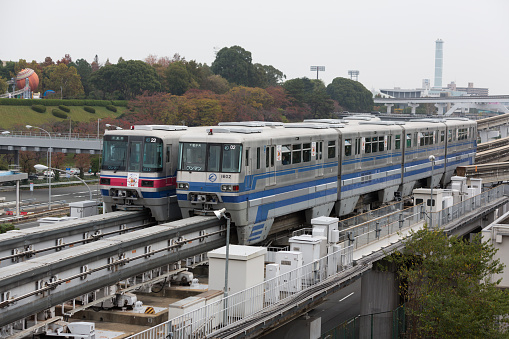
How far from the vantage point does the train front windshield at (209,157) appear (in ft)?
78.7

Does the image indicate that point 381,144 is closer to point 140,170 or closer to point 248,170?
point 248,170

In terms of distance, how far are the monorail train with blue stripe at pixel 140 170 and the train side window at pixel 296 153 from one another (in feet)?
15.5

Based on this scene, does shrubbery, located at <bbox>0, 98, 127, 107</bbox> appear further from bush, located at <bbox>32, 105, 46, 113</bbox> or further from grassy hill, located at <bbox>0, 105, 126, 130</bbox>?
bush, located at <bbox>32, 105, 46, 113</bbox>

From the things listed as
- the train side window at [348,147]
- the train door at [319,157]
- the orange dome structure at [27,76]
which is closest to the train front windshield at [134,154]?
the train door at [319,157]

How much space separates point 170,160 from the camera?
84.0 feet

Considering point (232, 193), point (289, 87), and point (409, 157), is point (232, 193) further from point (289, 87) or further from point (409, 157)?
point (289, 87)

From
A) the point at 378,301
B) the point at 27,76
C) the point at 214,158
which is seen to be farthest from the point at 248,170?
the point at 27,76

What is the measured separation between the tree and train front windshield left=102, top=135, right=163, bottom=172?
9.11 m

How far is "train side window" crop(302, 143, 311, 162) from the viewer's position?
94.2ft

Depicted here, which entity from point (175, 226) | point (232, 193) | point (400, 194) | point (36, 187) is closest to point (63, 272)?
point (175, 226)

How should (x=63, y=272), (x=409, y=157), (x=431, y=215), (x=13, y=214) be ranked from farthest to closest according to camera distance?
(x=13, y=214) → (x=409, y=157) → (x=431, y=215) → (x=63, y=272)

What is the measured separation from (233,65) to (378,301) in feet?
346

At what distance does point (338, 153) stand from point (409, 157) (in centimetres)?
992

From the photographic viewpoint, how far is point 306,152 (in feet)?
95.2
